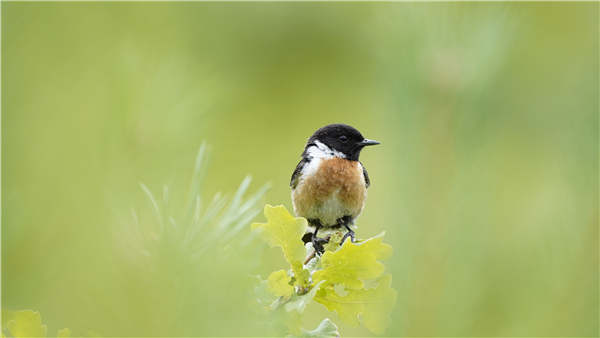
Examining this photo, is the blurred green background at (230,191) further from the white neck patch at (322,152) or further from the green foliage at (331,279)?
the white neck patch at (322,152)

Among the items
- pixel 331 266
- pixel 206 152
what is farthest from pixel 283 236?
pixel 206 152

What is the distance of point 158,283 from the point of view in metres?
0.67

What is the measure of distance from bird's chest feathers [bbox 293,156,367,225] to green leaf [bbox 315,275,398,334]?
159 centimetres

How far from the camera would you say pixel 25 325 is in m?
0.79

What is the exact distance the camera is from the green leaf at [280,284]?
0.94 metres

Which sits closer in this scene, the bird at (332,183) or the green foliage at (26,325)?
the green foliage at (26,325)

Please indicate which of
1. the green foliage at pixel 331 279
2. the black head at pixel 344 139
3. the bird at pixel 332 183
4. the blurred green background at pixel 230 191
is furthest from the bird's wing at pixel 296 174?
the green foliage at pixel 331 279

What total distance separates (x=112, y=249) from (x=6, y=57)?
707 mm

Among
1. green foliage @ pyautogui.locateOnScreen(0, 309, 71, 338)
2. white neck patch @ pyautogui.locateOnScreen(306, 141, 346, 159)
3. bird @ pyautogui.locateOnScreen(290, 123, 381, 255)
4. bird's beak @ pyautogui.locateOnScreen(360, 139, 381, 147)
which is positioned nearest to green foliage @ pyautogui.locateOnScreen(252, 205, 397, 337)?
green foliage @ pyautogui.locateOnScreen(0, 309, 71, 338)

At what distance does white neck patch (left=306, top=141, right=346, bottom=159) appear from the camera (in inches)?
116

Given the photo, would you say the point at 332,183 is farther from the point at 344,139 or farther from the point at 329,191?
the point at 344,139

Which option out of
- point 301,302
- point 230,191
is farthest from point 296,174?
point 301,302

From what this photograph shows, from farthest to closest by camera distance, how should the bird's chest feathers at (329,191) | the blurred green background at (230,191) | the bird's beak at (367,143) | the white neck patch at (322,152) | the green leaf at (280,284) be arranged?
1. the white neck patch at (322,152)
2. the bird's beak at (367,143)
3. the bird's chest feathers at (329,191)
4. the green leaf at (280,284)
5. the blurred green background at (230,191)

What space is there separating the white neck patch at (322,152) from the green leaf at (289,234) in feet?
6.34
